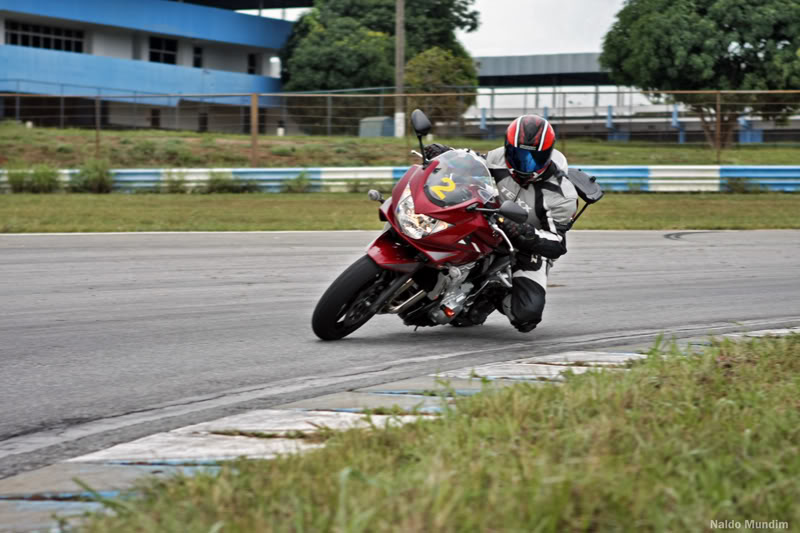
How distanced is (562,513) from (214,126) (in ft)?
88.4

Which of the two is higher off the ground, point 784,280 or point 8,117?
point 8,117

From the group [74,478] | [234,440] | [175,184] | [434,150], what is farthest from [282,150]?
[74,478]

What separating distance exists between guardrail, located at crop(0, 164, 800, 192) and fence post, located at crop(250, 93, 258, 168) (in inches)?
80.2

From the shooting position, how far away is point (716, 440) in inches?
143

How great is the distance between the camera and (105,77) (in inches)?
1802

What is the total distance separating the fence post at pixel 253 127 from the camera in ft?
75.8

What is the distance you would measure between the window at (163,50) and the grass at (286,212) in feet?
106

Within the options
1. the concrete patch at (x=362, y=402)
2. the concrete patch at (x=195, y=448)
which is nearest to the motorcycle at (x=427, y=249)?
the concrete patch at (x=362, y=402)

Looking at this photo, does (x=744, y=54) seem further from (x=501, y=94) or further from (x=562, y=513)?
(x=562, y=513)

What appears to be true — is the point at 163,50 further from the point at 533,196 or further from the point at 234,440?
the point at 234,440

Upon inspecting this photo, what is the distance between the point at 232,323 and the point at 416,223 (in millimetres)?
1792

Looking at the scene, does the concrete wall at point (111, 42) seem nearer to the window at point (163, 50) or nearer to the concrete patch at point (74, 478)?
the window at point (163, 50)

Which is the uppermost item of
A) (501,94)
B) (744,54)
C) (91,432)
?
(744,54)

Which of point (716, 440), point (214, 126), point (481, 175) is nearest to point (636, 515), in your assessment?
point (716, 440)
